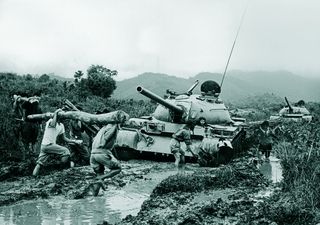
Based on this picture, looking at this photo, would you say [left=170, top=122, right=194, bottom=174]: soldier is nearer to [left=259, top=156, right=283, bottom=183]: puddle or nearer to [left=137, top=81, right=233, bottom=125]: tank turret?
[left=137, top=81, right=233, bottom=125]: tank turret

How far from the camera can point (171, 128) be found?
13859 mm

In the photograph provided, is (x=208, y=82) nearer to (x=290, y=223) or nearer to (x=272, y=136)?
(x=272, y=136)

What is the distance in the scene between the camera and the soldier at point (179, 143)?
12.6 m

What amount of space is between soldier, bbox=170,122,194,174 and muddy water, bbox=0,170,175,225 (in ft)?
11.8

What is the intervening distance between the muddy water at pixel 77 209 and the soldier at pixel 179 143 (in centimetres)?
361

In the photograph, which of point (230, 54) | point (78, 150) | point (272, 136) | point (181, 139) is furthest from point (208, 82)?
point (78, 150)

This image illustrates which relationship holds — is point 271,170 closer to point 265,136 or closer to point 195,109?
point 265,136

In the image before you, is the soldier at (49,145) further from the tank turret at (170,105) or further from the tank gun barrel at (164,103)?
the tank turret at (170,105)

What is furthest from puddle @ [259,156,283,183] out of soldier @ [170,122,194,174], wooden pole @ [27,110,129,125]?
wooden pole @ [27,110,129,125]

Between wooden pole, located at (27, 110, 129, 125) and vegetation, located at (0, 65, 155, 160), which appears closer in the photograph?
wooden pole, located at (27, 110, 129, 125)

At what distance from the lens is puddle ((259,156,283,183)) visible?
1189 cm

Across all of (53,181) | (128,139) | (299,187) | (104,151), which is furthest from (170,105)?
(299,187)

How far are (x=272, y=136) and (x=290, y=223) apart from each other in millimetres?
9542

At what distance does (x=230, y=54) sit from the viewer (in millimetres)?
16000
